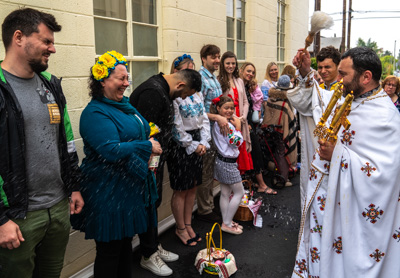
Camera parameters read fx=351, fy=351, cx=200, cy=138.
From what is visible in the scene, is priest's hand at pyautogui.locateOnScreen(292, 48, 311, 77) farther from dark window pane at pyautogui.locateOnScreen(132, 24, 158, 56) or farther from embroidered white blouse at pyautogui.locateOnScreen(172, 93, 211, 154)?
dark window pane at pyautogui.locateOnScreen(132, 24, 158, 56)

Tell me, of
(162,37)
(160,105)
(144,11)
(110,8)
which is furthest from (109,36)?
(160,105)

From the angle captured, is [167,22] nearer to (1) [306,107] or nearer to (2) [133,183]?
(1) [306,107]

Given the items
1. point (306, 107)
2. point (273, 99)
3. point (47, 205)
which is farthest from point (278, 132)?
point (47, 205)

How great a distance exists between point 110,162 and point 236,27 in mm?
5263

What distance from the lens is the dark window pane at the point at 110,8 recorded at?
3.63m

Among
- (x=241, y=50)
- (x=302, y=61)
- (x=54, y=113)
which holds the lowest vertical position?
(x=54, y=113)

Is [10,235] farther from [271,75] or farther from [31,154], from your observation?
[271,75]

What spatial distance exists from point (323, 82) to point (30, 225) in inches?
125

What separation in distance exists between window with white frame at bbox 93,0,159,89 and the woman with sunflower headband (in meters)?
1.21

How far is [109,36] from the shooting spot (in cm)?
381

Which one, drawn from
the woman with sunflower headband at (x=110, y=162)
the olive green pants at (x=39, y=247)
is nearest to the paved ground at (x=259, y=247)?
the woman with sunflower headband at (x=110, y=162)

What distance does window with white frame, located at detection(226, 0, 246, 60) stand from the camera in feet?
22.1

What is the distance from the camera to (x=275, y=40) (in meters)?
9.00


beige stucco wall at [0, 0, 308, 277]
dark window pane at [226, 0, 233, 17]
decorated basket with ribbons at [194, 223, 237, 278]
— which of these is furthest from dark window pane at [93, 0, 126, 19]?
dark window pane at [226, 0, 233, 17]
